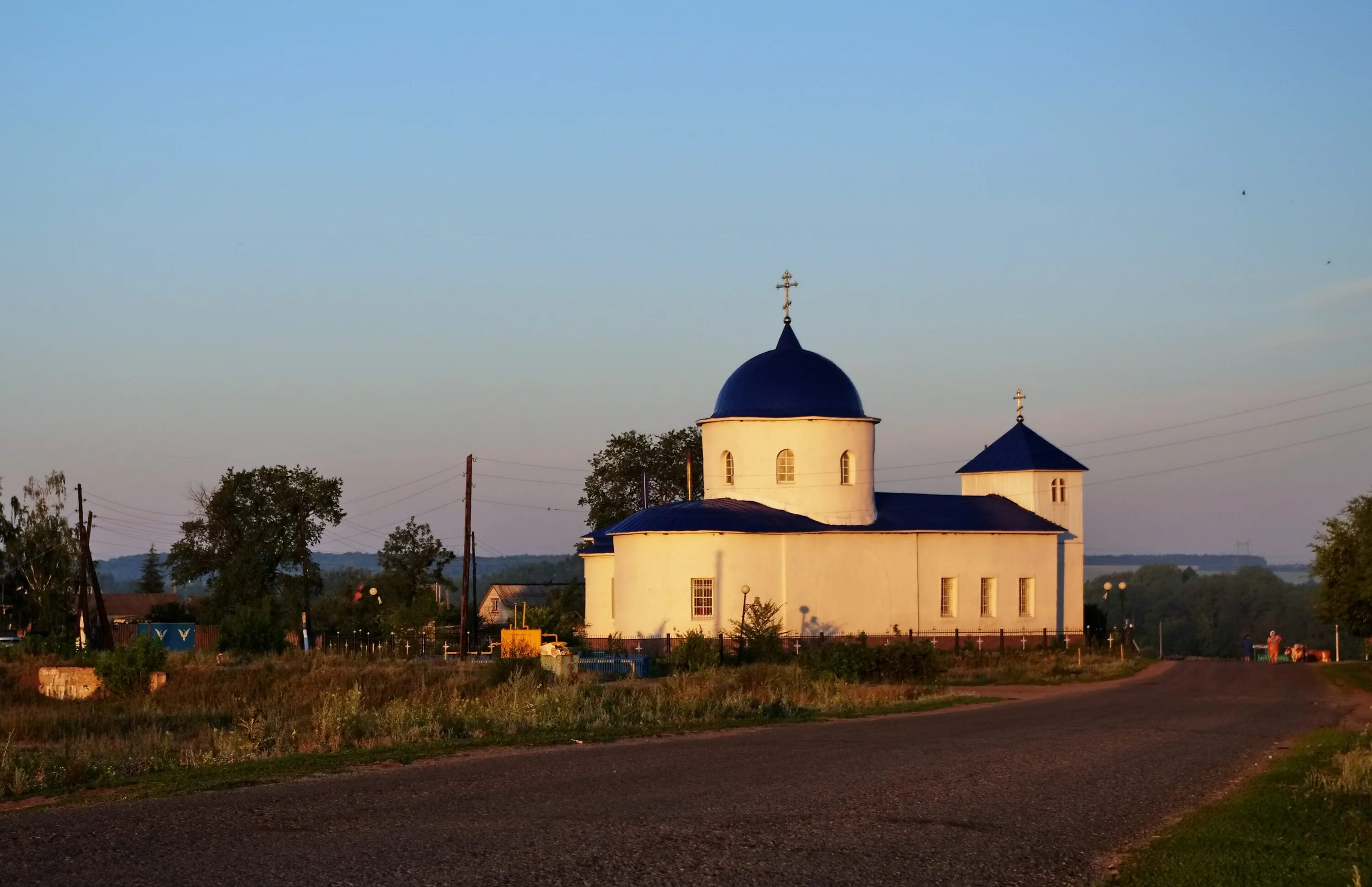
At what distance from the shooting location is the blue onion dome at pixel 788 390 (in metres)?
47.0

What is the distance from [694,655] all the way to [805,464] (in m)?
10.9

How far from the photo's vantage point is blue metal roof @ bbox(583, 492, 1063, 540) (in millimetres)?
44094

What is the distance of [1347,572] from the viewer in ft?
120

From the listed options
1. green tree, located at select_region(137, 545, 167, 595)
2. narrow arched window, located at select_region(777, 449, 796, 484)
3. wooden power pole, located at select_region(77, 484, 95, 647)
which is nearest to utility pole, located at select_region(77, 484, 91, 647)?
wooden power pole, located at select_region(77, 484, 95, 647)

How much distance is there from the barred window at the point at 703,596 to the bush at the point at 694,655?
12.9 feet

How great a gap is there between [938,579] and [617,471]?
77.0 ft

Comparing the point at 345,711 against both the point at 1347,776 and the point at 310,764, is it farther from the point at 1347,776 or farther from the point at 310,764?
the point at 1347,776

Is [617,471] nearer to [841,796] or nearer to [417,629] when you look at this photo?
[417,629]

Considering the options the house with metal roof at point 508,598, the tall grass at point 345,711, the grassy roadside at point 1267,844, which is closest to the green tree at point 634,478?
the house with metal roof at point 508,598

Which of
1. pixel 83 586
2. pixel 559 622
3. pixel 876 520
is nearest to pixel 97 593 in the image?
pixel 83 586

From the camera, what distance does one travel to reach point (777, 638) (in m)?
40.2

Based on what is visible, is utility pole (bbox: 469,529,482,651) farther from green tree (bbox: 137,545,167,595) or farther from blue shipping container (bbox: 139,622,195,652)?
green tree (bbox: 137,545,167,595)

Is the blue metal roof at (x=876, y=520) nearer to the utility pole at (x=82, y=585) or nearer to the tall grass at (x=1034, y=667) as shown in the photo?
the tall grass at (x=1034, y=667)

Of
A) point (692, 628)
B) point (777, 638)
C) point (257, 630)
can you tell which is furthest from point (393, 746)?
point (257, 630)
